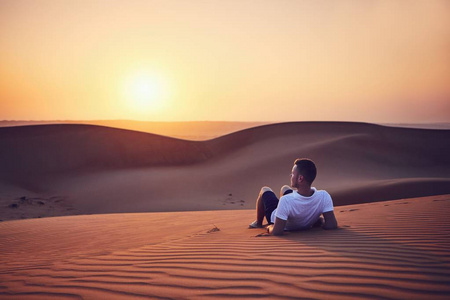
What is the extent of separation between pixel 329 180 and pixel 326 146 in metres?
6.67

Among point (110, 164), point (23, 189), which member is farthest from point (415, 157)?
point (23, 189)

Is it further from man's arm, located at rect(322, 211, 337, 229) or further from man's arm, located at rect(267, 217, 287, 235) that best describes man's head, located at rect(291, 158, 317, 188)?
man's arm, located at rect(322, 211, 337, 229)

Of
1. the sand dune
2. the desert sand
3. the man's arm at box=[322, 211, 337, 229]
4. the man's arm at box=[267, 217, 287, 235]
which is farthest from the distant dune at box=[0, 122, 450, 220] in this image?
the sand dune

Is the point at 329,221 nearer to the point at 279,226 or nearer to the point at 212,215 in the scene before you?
the point at 279,226

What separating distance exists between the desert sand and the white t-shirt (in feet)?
0.76

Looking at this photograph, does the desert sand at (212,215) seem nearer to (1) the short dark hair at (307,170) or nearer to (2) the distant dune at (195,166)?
(2) the distant dune at (195,166)

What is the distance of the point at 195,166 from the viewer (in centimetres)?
2384

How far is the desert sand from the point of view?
258 cm

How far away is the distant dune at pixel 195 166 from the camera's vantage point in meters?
15.1

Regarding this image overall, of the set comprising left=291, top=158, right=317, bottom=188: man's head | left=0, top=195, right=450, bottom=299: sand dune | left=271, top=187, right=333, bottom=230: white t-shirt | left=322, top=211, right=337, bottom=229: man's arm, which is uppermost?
left=291, top=158, right=317, bottom=188: man's head

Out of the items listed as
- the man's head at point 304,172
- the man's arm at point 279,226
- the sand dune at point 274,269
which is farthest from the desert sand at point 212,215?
the man's head at point 304,172

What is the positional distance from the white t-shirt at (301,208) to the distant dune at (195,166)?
Answer: 8.06 meters

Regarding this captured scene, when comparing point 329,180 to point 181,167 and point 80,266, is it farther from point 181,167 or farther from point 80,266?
point 80,266

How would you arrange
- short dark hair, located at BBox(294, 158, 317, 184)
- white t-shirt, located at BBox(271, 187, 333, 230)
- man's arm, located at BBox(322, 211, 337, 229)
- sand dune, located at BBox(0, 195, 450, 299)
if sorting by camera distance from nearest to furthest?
sand dune, located at BBox(0, 195, 450, 299)
short dark hair, located at BBox(294, 158, 317, 184)
white t-shirt, located at BBox(271, 187, 333, 230)
man's arm, located at BBox(322, 211, 337, 229)
